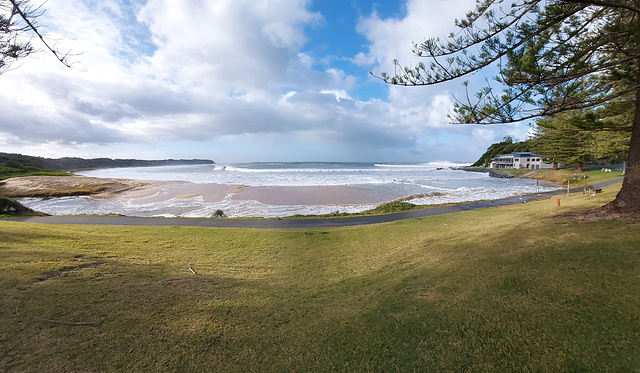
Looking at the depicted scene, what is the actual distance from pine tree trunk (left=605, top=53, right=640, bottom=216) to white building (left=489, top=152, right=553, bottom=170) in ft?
188

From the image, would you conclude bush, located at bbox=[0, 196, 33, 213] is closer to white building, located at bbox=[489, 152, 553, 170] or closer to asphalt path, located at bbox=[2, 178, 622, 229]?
asphalt path, located at bbox=[2, 178, 622, 229]

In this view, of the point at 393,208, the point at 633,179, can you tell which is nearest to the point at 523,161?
the point at 393,208

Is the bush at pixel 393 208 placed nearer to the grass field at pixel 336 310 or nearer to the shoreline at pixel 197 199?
the shoreline at pixel 197 199

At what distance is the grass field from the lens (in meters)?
2.37

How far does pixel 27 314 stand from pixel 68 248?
10.4ft

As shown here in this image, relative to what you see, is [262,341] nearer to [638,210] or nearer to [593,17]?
[638,210]

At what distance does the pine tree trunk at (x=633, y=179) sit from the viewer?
5.55 m

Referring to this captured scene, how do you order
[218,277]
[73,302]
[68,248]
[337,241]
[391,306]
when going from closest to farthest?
[73,302] → [391,306] → [218,277] → [68,248] → [337,241]

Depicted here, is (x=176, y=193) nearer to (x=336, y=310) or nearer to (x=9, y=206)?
(x=9, y=206)

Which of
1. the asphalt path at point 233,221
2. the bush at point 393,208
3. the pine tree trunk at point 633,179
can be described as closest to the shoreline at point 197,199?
the bush at point 393,208

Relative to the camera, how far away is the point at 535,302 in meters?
3.11

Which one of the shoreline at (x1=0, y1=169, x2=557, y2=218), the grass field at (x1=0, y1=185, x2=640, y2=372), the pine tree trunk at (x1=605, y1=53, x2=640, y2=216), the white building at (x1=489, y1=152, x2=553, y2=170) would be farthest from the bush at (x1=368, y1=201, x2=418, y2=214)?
the white building at (x1=489, y1=152, x2=553, y2=170)

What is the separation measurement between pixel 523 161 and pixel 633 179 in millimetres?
66111

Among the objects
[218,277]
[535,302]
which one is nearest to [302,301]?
[218,277]
